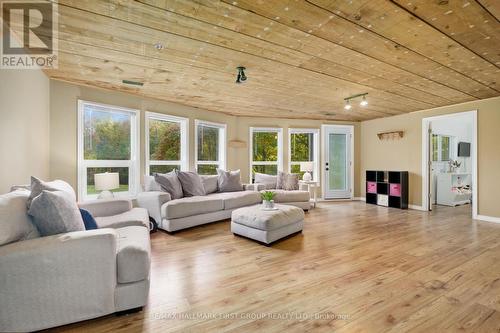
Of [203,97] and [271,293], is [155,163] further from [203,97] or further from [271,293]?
[271,293]

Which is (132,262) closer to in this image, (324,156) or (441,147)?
(324,156)

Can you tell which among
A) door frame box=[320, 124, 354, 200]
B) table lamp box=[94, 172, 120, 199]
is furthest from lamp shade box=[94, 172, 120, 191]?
door frame box=[320, 124, 354, 200]

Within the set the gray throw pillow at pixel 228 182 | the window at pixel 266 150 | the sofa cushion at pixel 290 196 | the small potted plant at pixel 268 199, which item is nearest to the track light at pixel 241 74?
the small potted plant at pixel 268 199

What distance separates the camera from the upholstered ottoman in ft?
10.1

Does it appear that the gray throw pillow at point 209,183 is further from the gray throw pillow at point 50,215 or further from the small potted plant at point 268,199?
the gray throw pillow at point 50,215

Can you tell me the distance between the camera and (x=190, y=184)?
173 inches

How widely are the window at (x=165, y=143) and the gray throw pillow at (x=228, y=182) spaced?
0.81m

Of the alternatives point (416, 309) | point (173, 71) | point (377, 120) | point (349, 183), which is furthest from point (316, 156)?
point (416, 309)

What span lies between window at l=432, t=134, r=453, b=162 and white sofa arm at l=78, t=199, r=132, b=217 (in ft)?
24.5

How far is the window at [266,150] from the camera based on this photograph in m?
6.35

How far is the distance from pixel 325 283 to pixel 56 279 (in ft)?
6.66

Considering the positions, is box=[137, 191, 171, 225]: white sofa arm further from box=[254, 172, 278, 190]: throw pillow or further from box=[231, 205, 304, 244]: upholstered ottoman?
box=[254, 172, 278, 190]: throw pillow
